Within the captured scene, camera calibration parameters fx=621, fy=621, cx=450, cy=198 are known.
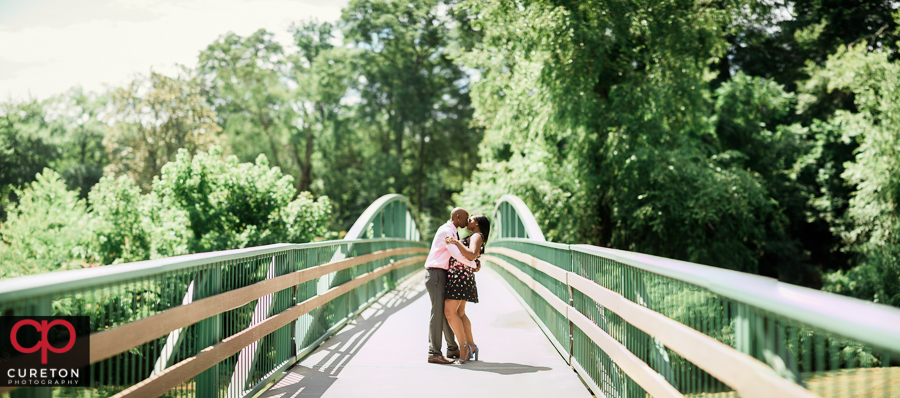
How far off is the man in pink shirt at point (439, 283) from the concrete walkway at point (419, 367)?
177 millimetres

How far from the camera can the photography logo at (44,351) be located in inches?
83.7

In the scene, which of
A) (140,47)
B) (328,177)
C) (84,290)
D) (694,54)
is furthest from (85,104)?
(84,290)

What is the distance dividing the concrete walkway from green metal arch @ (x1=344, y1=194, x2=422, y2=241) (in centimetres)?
194

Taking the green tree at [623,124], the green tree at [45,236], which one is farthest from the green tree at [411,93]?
the green tree at [623,124]

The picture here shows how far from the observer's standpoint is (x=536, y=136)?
19.7 m

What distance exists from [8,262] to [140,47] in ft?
42.7

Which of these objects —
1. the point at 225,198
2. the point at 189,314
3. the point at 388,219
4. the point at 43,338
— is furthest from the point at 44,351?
the point at 225,198

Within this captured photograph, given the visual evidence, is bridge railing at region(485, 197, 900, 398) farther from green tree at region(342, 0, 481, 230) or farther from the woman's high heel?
green tree at region(342, 0, 481, 230)

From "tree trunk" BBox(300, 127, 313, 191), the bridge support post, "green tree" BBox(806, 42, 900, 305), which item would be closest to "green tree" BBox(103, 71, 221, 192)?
"tree trunk" BBox(300, 127, 313, 191)

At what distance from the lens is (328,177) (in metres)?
40.6

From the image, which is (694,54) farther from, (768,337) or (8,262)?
(8,262)

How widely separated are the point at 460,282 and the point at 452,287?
0.08 m

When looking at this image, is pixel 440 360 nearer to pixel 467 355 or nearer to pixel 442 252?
pixel 467 355

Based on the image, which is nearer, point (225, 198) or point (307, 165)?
point (225, 198)
